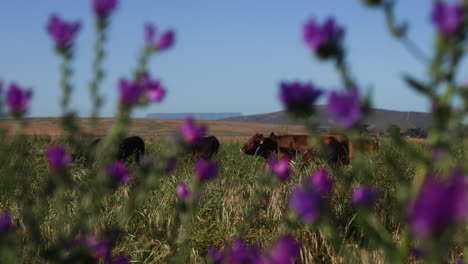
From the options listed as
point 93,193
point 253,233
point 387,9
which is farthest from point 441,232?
point 253,233

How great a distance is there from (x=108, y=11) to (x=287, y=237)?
121cm

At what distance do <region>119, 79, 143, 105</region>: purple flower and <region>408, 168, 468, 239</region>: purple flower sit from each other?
1100mm

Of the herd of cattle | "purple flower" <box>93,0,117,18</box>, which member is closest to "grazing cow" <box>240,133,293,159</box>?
the herd of cattle

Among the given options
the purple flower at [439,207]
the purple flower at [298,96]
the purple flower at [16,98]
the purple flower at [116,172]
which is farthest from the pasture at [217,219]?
the purple flower at [439,207]

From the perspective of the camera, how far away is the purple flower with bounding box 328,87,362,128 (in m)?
1.39

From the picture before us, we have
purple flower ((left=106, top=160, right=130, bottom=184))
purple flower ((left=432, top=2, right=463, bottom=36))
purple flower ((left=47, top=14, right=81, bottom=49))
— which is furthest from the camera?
purple flower ((left=106, top=160, right=130, bottom=184))

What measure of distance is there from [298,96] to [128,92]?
59 cm

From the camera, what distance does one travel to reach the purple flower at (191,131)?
1743 millimetres

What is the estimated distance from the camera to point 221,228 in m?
4.41

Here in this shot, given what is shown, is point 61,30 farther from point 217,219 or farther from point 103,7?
point 217,219

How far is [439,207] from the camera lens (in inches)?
33.2

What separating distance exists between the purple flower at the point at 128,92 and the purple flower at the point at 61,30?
1.57 ft

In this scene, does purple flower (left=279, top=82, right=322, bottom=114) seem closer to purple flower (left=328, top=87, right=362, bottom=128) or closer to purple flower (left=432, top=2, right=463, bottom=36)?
purple flower (left=328, top=87, right=362, bottom=128)

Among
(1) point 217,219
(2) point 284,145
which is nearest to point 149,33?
(1) point 217,219
